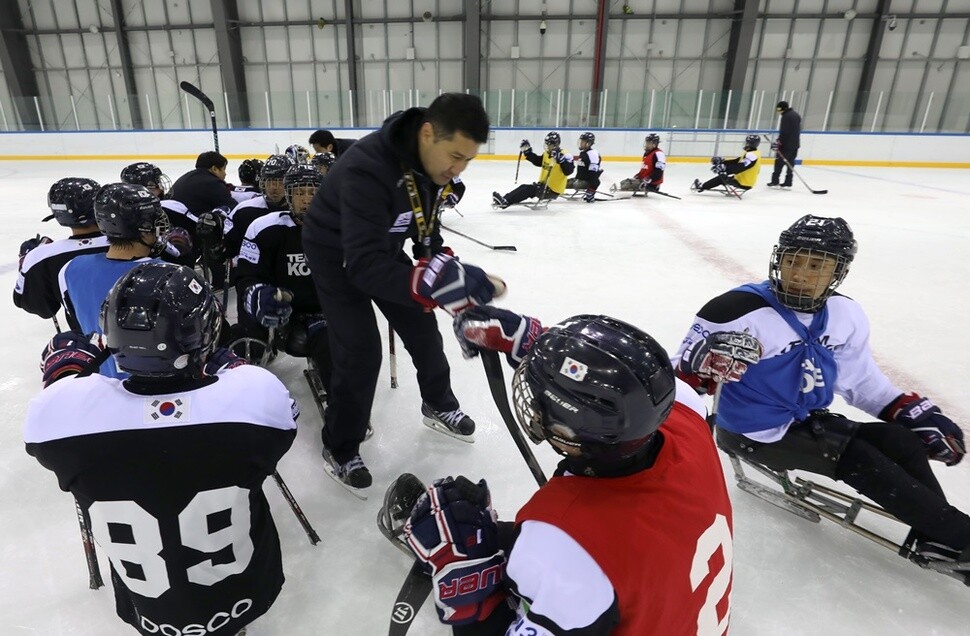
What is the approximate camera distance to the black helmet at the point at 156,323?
0.98 metres

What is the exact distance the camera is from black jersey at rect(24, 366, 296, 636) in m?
0.95

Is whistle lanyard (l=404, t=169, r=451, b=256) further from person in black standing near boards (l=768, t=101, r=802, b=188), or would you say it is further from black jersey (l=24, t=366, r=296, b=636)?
person in black standing near boards (l=768, t=101, r=802, b=188)

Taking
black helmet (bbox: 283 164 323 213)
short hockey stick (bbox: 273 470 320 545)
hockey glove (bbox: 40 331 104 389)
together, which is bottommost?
short hockey stick (bbox: 273 470 320 545)

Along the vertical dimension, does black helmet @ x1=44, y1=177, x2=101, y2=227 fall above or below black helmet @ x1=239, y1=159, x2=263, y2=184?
above

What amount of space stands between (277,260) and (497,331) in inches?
66.0

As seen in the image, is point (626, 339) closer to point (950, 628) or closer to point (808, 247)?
point (808, 247)

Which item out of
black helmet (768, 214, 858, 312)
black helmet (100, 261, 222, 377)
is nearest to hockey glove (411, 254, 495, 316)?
black helmet (100, 261, 222, 377)

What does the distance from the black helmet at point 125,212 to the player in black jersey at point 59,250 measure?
388 millimetres

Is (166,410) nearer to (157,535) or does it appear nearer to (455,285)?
(157,535)

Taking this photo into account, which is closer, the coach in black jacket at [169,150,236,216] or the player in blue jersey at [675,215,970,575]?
the player in blue jersey at [675,215,970,575]

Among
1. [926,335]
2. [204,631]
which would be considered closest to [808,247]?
[204,631]

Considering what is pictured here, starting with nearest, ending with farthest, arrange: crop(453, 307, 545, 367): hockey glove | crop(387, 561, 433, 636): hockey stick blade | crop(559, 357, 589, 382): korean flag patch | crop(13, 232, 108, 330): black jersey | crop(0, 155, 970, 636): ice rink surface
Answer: crop(559, 357, 589, 382): korean flag patch → crop(387, 561, 433, 636): hockey stick blade → crop(453, 307, 545, 367): hockey glove → crop(0, 155, 970, 636): ice rink surface → crop(13, 232, 108, 330): black jersey

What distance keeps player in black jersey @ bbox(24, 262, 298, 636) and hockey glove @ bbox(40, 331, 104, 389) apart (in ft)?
1.58

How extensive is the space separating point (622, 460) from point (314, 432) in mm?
1802
